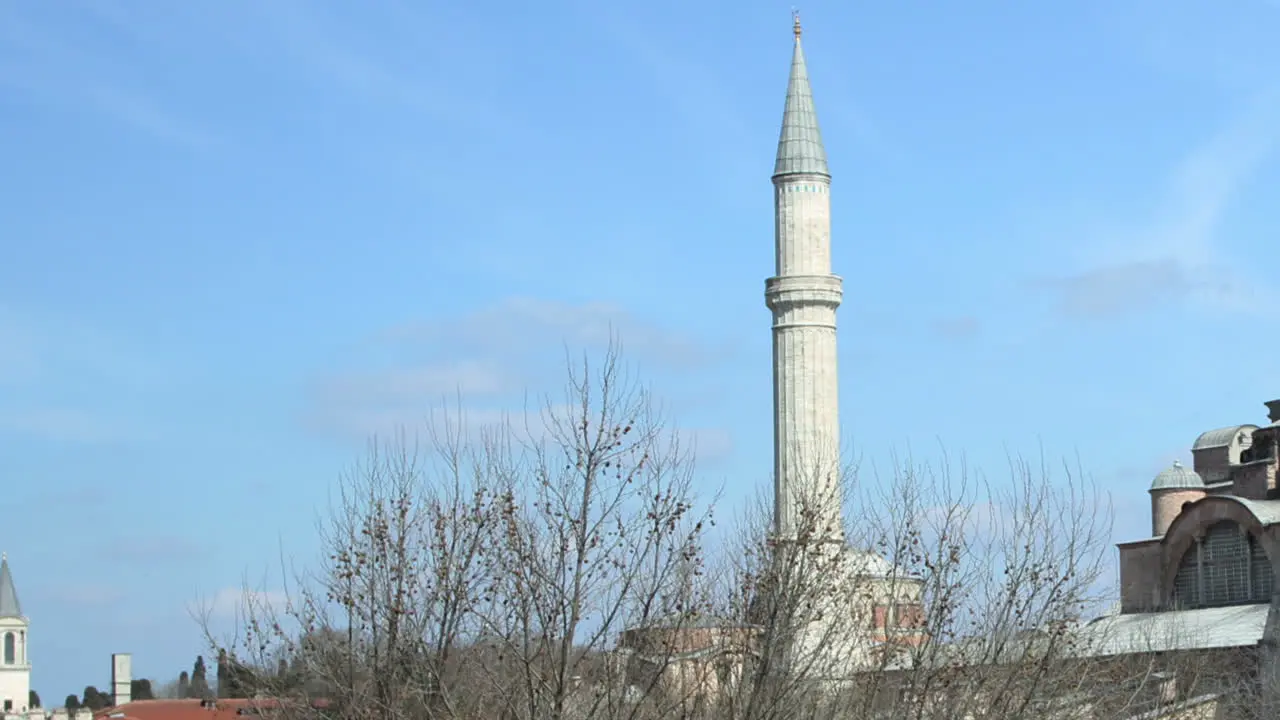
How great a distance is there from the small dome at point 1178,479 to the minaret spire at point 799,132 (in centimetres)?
1214

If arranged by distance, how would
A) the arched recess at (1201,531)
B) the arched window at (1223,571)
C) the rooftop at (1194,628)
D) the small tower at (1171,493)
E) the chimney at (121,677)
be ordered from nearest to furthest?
the rooftop at (1194,628), the arched recess at (1201,531), the arched window at (1223,571), the small tower at (1171,493), the chimney at (121,677)

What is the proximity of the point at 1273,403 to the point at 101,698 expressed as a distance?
202 ft

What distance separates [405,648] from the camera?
20469 mm

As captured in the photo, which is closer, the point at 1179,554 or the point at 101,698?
the point at 1179,554

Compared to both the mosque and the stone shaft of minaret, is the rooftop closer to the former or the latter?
the mosque

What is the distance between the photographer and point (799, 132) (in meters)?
46.5

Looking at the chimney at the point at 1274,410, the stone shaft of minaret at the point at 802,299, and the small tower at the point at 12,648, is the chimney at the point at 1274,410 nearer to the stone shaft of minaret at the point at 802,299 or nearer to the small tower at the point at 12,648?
the stone shaft of minaret at the point at 802,299

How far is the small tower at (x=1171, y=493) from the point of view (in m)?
51.3

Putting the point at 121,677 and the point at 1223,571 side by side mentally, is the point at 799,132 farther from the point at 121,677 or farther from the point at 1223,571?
the point at 121,677

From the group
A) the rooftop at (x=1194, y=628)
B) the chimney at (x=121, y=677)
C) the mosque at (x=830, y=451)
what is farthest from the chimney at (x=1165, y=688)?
the chimney at (x=121, y=677)

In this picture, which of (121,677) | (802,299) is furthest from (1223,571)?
(121,677)

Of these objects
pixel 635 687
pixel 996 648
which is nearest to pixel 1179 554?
pixel 996 648

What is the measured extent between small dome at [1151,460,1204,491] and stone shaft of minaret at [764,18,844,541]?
1034 cm

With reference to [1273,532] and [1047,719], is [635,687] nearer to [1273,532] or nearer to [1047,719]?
[1047,719]
